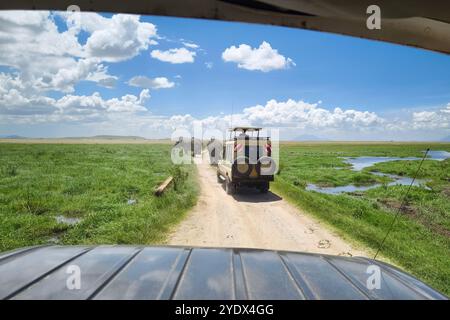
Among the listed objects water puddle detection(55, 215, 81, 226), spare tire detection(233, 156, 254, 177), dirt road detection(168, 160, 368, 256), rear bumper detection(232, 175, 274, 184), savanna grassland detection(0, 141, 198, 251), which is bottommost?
water puddle detection(55, 215, 81, 226)

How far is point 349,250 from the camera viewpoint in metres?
7.64

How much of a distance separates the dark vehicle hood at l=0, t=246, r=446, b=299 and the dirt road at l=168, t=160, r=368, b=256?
5447mm

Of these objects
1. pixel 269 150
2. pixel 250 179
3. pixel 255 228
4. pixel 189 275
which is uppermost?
pixel 269 150

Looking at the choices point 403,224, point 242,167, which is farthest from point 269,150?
point 403,224

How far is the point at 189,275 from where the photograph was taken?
6.49 ft

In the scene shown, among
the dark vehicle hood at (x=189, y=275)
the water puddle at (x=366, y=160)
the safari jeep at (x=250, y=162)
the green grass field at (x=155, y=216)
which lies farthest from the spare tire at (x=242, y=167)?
the water puddle at (x=366, y=160)

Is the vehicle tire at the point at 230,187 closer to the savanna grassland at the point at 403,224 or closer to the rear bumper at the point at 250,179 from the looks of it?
the rear bumper at the point at 250,179

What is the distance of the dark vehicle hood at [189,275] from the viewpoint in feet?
5.73

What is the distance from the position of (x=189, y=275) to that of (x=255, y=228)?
294 inches

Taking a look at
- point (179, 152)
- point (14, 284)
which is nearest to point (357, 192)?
point (14, 284)

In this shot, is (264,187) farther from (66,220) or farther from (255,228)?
(66,220)

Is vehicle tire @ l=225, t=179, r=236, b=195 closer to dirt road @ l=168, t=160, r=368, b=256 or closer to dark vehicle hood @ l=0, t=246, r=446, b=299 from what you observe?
dirt road @ l=168, t=160, r=368, b=256

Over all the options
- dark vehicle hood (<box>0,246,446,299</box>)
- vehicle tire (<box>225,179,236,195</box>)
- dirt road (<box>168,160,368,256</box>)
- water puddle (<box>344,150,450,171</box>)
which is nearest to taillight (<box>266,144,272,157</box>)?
dirt road (<box>168,160,368,256</box>)

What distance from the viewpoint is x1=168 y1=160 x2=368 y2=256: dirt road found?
312 inches
